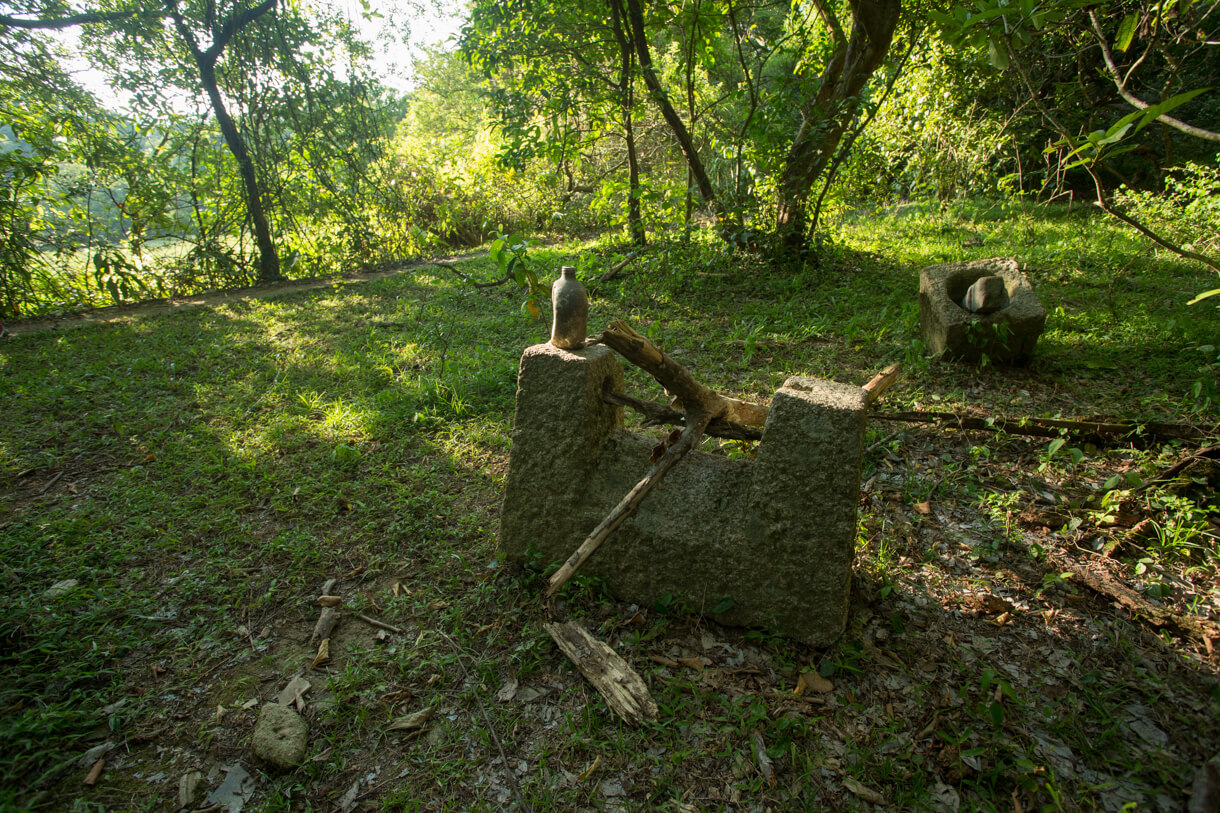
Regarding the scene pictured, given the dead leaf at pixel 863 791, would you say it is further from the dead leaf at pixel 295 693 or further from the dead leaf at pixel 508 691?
the dead leaf at pixel 295 693

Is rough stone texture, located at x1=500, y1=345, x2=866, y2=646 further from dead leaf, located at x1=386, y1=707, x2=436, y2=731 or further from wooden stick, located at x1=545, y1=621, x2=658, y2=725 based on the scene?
dead leaf, located at x1=386, y1=707, x2=436, y2=731

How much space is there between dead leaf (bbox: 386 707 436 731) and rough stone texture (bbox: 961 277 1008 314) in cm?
407

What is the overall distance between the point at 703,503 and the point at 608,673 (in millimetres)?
714

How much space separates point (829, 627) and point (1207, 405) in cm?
270

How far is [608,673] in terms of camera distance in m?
2.03

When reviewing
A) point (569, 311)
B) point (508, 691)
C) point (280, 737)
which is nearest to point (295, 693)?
point (280, 737)

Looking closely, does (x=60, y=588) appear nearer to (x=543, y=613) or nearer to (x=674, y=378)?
(x=543, y=613)

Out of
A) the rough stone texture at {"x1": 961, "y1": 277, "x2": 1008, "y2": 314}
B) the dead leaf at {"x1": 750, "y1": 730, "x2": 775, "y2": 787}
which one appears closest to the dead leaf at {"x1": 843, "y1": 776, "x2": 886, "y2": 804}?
Result: the dead leaf at {"x1": 750, "y1": 730, "x2": 775, "y2": 787}

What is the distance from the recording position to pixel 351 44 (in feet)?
26.1

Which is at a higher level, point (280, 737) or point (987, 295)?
point (987, 295)

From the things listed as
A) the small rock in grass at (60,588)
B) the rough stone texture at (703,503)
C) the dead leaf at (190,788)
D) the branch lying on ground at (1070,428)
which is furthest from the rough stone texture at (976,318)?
the small rock in grass at (60,588)

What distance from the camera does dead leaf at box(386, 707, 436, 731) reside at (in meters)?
1.94

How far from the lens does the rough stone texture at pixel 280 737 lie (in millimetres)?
1808

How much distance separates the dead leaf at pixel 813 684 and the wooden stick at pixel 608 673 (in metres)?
0.54
